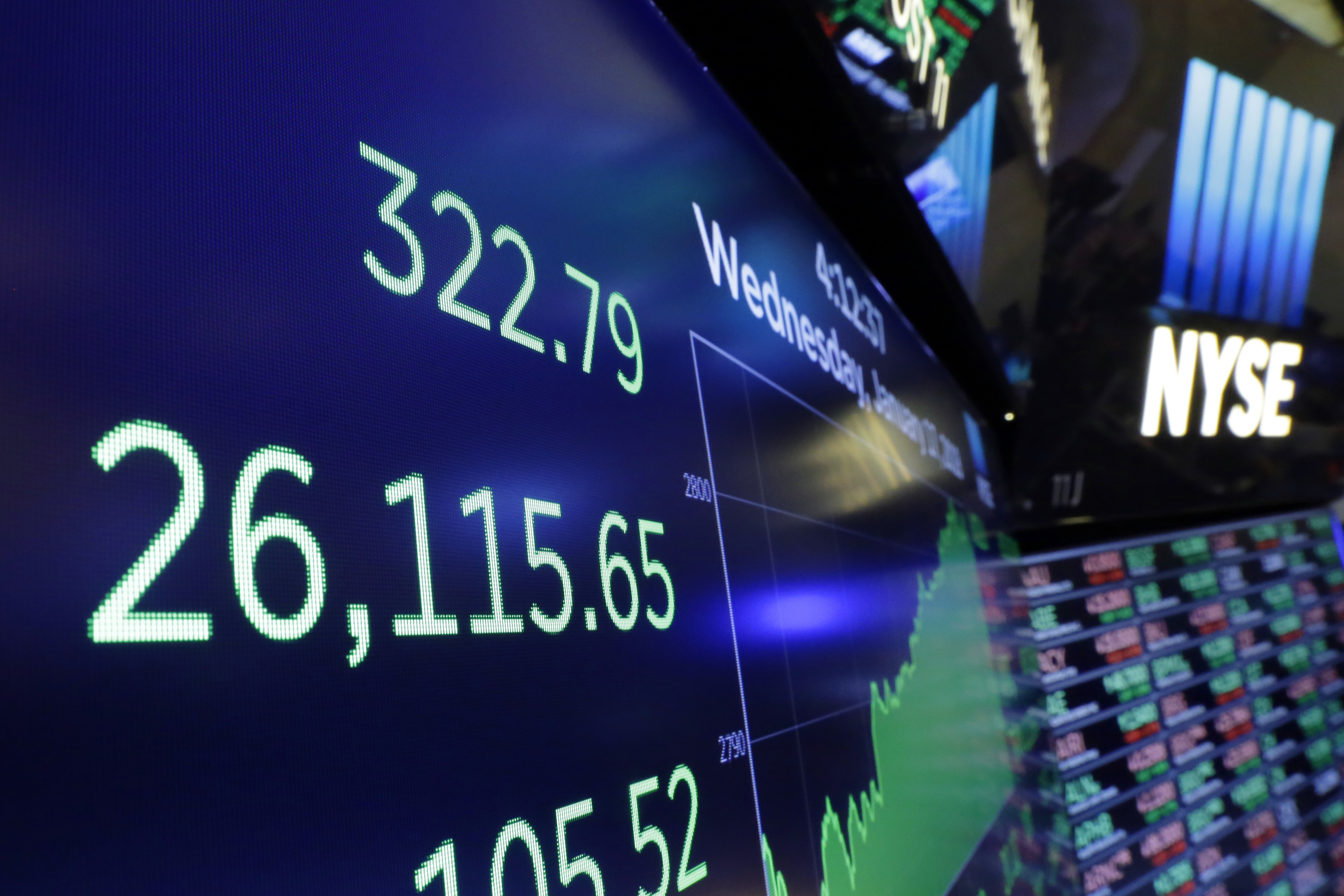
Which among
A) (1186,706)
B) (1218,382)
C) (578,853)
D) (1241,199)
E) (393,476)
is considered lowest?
(1186,706)

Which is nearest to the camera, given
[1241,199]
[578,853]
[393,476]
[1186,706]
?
[393,476]

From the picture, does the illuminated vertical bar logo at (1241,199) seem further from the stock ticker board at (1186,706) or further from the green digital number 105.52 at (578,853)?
the green digital number 105.52 at (578,853)

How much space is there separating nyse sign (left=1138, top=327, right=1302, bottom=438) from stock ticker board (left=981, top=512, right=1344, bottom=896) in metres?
0.69

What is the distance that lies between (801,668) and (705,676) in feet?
1.36

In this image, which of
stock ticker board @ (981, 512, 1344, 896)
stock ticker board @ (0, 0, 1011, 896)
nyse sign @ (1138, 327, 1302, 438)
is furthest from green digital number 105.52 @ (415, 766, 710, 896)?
nyse sign @ (1138, 327, 1302, 438)

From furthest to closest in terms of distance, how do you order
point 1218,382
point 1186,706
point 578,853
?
point 1186,706 < point 1218,382 < point 578,853

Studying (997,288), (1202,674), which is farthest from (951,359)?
(1202,674)

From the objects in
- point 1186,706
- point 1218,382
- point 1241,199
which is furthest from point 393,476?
point 1186,706

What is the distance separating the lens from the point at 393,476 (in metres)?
0.90

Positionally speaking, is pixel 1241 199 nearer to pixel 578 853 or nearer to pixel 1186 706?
pixel 1186 706

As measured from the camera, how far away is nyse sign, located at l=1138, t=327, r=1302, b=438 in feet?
15.5

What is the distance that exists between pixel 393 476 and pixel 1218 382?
4.95 m

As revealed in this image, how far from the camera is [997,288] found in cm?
375

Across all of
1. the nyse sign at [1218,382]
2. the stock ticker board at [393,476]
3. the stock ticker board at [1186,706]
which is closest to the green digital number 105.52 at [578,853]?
the stock ticker board at [393,476]
